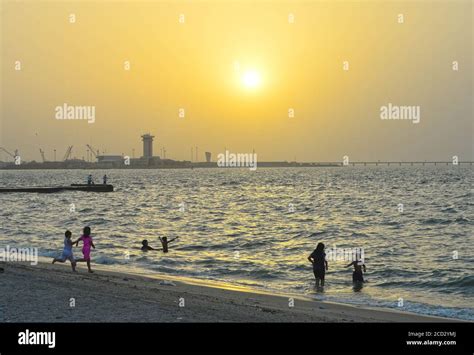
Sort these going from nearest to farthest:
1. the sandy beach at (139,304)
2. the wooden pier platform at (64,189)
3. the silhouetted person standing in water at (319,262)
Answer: the sandy beach at (139,304) < the silhouetted person standing in water at (319,262) < the wooden pier platform at (64,189)

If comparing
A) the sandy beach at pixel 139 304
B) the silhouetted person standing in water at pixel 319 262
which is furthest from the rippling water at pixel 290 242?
the sandy beach at pixel 139 304

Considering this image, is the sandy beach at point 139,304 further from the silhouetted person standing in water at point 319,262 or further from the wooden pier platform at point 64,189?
the wooden pier platform at point 64,189

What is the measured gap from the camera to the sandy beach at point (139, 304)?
12.0 metres

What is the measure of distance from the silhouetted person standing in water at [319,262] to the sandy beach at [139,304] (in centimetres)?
276

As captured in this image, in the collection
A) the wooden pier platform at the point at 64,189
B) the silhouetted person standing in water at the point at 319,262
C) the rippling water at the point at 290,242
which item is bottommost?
the rippling water at the point at 290,242

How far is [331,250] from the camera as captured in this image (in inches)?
1299

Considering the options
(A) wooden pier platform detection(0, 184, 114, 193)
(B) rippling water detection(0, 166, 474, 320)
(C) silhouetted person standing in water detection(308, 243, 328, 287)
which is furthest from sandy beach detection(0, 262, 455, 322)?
(A) wooden pier platform detection(0, 184, 114, 193)

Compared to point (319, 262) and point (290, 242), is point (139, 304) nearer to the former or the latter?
point (319, 262)

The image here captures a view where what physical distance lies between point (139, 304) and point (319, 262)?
28.2ft

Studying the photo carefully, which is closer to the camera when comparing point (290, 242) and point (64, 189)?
point (290, 242)

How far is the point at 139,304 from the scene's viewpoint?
13406mm

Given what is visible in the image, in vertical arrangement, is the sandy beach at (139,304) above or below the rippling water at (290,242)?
above

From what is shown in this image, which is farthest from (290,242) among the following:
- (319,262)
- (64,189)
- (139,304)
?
(64,189)
